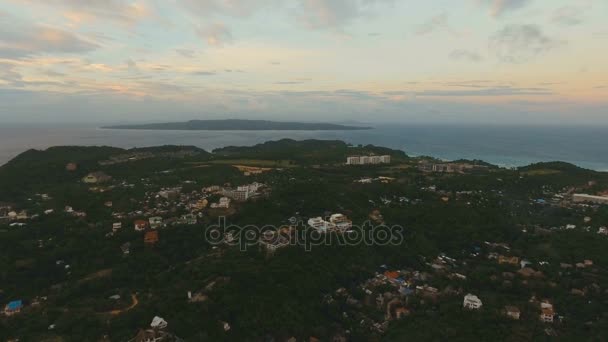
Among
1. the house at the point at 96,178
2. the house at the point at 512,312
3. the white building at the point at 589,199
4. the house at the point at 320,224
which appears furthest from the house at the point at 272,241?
the white building at the point at 589,199

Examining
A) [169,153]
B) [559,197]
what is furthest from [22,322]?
[169,153]

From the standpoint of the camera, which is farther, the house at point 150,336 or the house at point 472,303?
the house at point 472,303

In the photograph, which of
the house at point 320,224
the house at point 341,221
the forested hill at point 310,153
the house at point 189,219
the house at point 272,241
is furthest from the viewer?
the forested hill at point 310,153

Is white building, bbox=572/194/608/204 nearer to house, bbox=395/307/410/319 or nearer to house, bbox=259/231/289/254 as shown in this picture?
house, bbox=395/307/410/319

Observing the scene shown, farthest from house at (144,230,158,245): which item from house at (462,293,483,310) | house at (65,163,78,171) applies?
house at (65,163,78,171)

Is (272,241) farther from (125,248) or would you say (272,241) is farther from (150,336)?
(125,248)

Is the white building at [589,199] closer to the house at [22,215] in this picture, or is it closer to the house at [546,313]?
the house at [546,313]
